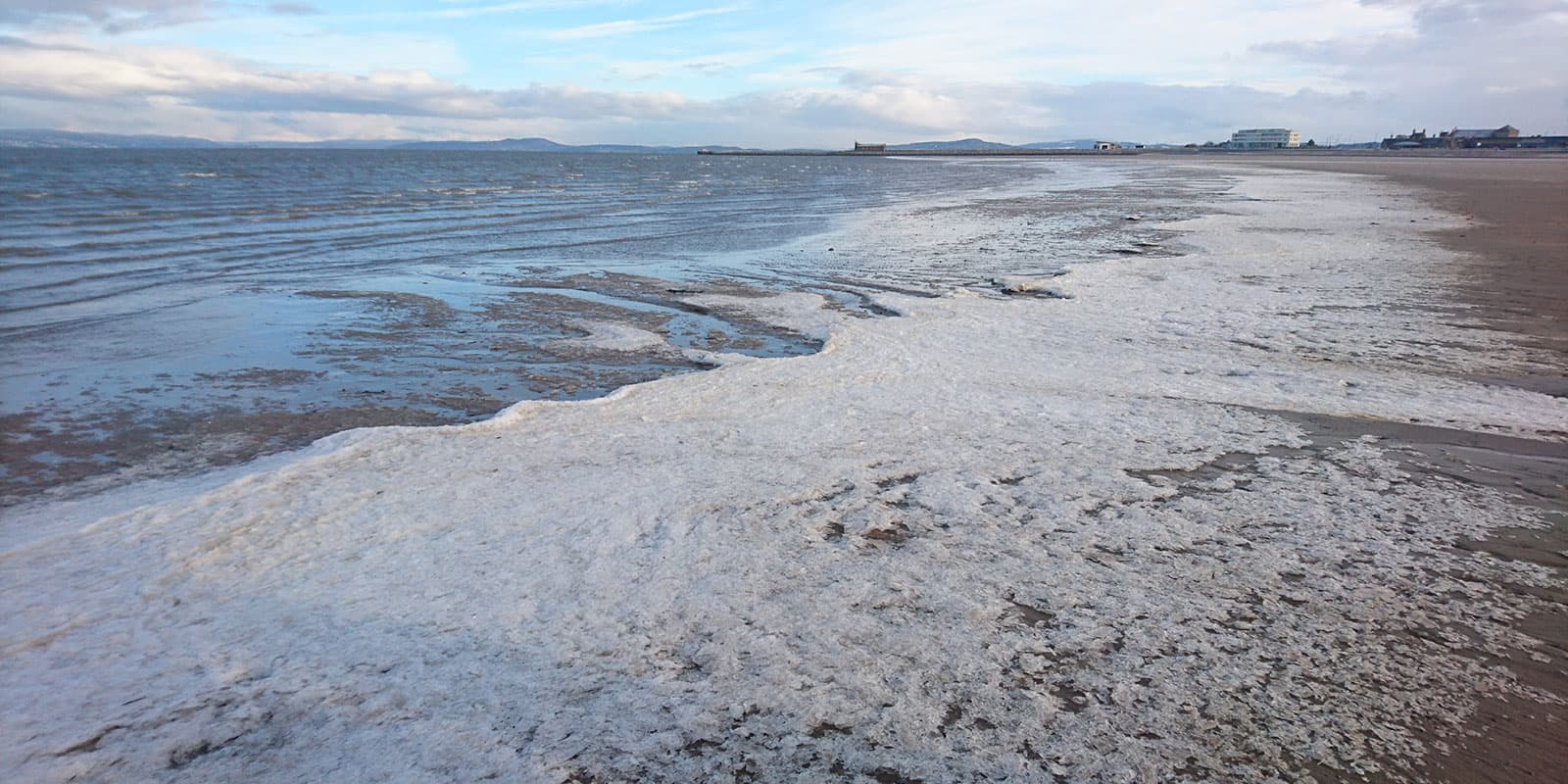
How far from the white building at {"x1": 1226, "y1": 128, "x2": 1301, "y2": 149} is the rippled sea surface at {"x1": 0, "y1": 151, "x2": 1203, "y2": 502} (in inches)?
6426

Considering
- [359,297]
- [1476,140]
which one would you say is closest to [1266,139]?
[1476,140]

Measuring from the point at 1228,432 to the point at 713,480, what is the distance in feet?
10.4

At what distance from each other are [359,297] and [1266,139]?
185889mm

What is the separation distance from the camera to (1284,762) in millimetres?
2518

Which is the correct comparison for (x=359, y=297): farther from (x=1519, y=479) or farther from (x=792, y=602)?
(x=1519, y=479)

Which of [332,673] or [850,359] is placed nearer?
[332,673]

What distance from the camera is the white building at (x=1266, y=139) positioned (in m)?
162

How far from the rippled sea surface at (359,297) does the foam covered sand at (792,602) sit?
1408 mm

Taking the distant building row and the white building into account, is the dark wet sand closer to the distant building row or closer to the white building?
the distant building row

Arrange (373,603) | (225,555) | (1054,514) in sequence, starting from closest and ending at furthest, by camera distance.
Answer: (373,603)
(225,555)
(1054,514)

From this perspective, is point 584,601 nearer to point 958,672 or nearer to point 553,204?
point 958,672

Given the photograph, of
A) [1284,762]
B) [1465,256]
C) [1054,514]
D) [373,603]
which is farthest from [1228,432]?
[1465,256]

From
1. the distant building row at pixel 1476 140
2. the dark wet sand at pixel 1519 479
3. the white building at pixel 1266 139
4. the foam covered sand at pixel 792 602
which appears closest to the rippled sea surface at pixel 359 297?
the foam covered sand at pixel 792 602

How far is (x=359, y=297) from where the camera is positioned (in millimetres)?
10906
